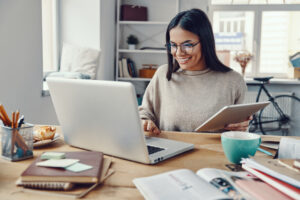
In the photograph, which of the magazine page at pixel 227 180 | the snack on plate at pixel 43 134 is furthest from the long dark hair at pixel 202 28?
the magazine page at pixel 227 180

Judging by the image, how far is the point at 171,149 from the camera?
3.37ft

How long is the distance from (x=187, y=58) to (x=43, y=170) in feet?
3.63

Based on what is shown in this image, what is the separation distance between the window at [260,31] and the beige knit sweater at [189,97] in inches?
105

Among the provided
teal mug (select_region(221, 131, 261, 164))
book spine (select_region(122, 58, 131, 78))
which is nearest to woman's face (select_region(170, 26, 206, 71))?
teal mug (select_region(221, 131, 261, 164))

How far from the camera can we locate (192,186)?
679 millimetres

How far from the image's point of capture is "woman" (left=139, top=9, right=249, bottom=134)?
164cm

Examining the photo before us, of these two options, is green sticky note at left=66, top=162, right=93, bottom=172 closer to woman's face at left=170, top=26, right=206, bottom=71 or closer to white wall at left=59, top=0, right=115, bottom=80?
woman's face at left=170, top=26, right=206, bottom=71

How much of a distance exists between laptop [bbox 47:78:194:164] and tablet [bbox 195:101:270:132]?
0.47 ft

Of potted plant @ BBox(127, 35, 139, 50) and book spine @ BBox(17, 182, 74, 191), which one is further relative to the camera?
potted plant @ BBox(127, 35, 139, 50)

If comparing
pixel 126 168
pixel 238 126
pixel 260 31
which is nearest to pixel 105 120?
pixel 126 168

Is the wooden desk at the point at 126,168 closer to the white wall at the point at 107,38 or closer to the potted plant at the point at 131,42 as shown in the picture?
the white wall at the point at 107,38

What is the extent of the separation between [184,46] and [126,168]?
0.93 meters

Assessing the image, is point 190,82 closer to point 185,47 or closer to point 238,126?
point 185,47

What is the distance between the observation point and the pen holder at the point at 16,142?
920mm
